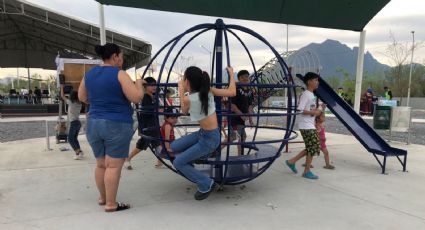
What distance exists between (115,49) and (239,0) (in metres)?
4.23

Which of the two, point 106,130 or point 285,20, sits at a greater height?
point 285,20

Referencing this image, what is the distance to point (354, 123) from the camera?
617 cm

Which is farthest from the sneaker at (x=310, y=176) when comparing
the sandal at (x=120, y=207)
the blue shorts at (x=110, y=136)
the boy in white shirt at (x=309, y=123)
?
the blue shorts at (x=110, y=136)

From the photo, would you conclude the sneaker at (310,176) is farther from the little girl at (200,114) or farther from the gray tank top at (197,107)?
the gray tank top at (197,107)

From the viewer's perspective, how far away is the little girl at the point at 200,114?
3.47m

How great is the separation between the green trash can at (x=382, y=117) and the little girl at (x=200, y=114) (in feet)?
20.6

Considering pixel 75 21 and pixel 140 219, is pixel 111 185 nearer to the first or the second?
pixel 140 219

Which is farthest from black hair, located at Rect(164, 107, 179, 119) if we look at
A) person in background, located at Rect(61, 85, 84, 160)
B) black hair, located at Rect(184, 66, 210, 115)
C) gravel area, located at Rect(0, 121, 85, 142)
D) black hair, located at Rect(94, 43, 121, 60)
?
gravel area, located at Rect(0, 121, 85, 142)

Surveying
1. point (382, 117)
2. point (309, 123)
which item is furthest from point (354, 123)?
point (382, 117)

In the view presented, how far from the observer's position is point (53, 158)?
6301 millimetres

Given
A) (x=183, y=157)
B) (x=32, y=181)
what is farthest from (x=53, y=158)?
(x=183, y=157)

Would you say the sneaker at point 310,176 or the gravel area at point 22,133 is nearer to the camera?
the sneaker at point 310,176

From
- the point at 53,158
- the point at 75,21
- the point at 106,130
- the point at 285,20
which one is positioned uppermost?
the point at 75,21

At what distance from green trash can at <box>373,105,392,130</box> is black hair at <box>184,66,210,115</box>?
6546 millimetres
